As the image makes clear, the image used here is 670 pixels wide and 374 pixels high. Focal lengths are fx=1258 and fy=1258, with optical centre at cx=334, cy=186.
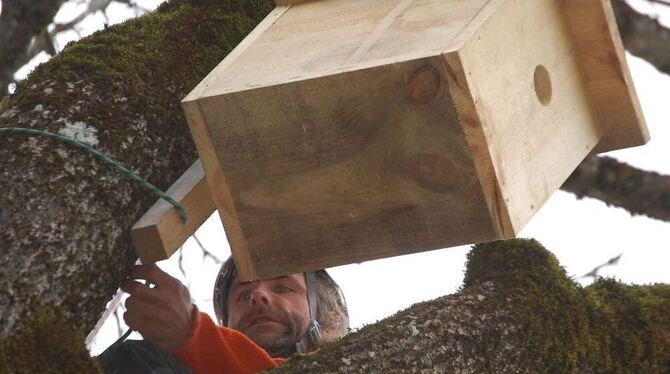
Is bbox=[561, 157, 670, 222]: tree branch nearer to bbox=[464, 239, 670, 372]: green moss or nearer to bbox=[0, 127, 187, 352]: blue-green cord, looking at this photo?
bbox=[464, 239, 670, 372]: green moss

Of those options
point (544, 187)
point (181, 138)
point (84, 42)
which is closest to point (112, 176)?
point (181, 138)

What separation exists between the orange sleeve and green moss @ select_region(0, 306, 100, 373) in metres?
0.72

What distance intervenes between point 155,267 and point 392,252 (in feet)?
1.78

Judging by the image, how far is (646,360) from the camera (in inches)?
117

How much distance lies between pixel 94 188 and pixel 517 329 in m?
0.98

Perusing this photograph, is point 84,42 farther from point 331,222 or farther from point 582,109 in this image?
point 582,109

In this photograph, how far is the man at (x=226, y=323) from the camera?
296cm

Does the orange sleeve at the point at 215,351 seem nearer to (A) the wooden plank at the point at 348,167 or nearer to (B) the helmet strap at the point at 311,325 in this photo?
(A) the wooden plank at the point at 348,167

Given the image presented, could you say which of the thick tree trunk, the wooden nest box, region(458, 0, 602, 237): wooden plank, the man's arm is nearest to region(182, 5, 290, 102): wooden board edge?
the wooden nest box

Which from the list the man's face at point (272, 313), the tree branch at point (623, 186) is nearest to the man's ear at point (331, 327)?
the man's face at point (272, 313)

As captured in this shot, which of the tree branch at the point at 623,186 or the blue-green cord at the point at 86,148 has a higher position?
the blue-green cord at the point at 86,148

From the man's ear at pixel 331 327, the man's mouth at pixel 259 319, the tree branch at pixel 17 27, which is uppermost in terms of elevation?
the tree branch at pixel 17 27

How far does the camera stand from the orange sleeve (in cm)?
313

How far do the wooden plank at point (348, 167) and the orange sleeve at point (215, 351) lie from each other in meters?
Answer: 0.44
